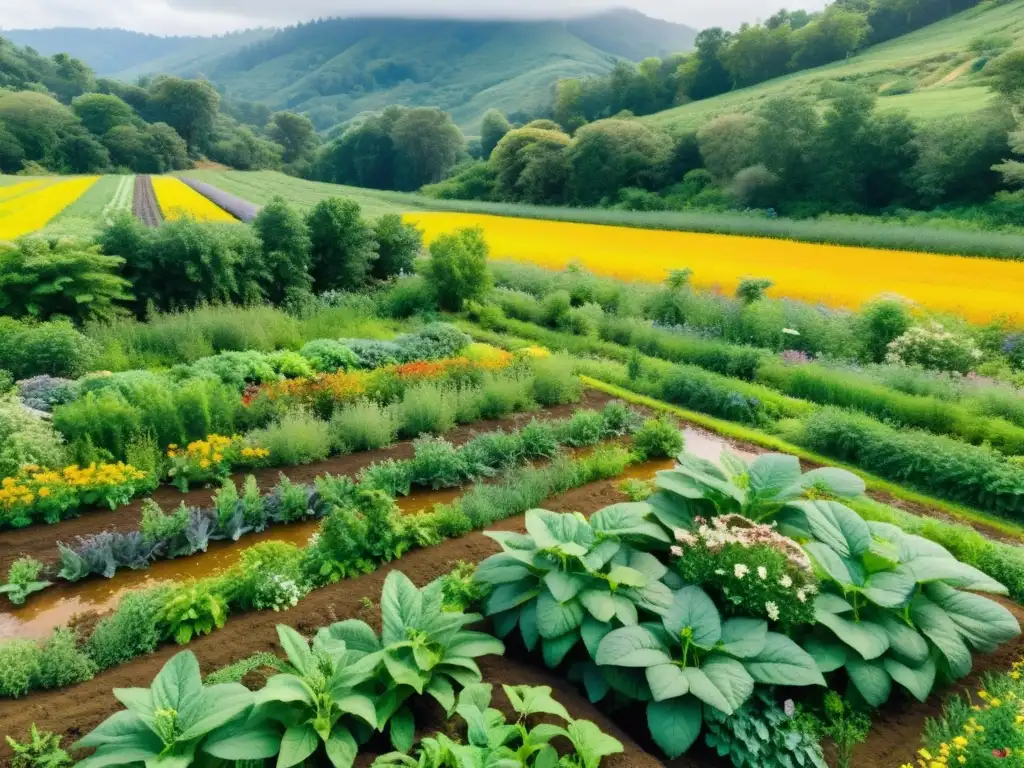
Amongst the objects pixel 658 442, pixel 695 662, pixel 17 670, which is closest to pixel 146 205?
pixel 658 442

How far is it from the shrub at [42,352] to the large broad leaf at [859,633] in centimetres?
1105

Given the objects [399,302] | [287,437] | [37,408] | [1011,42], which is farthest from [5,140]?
[1011,42]

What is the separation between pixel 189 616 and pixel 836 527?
15.3ft

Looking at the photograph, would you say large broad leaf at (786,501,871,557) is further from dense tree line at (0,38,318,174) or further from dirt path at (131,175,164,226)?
dense tree line at (0,38,318,174)

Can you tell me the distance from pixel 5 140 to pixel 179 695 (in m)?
43.3

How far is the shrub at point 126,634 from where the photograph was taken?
4.45m

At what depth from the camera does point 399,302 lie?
16.7 m

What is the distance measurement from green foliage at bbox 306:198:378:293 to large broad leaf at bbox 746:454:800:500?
46.1 ft

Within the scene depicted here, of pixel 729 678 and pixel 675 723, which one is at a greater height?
pixel 729 678

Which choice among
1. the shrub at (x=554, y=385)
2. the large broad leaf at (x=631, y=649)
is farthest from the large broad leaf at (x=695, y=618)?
the shrub at (x=554, y=385)

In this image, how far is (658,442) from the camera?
Result: 336 inches

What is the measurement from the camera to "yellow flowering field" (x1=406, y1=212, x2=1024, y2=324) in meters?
15.1

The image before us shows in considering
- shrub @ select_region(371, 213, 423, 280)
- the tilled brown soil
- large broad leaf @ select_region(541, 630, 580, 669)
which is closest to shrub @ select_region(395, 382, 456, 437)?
the tilled brown soil

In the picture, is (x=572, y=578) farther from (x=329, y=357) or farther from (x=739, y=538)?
(x=329, y=357)
